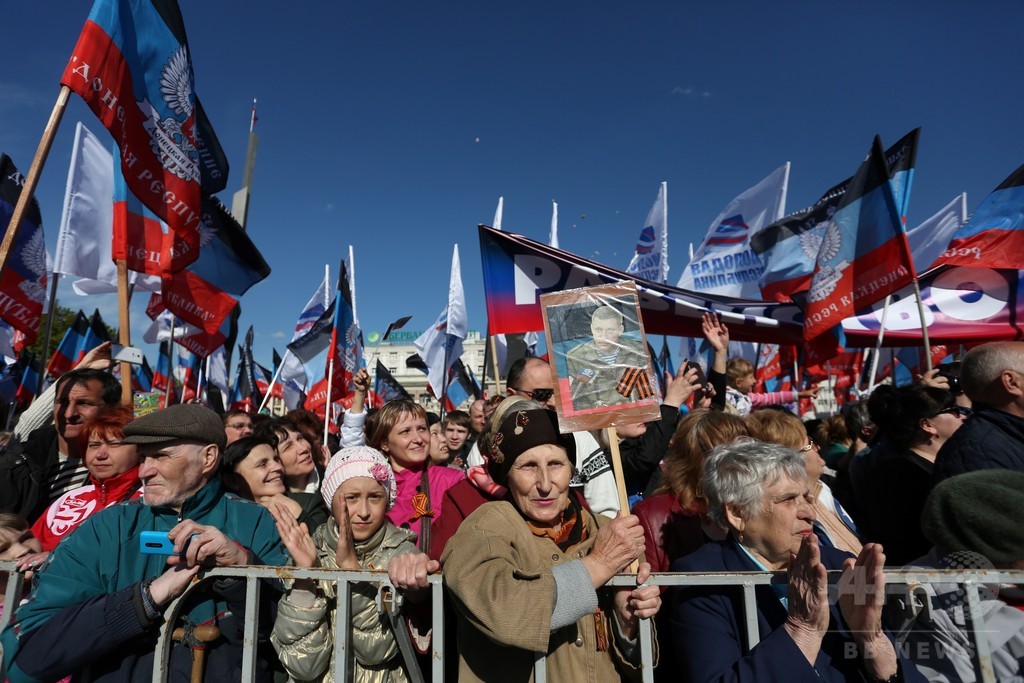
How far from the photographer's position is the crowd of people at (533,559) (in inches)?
70.3

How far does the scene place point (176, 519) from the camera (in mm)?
2281

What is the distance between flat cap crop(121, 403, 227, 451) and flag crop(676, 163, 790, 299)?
9819mm

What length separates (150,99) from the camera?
15.6ft

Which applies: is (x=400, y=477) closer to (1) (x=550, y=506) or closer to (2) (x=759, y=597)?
(1) (x=550, y=506)

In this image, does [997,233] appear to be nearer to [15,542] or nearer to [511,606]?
[511,606]

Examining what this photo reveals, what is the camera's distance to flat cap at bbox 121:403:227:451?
90.5 inches

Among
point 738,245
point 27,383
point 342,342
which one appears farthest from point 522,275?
point 27,383

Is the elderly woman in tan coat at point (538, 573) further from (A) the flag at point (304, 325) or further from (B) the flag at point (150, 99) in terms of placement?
(A) the flag at point (304, 325)

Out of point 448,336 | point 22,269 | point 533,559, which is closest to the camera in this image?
point 533,559

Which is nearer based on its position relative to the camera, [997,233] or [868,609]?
[868,609]

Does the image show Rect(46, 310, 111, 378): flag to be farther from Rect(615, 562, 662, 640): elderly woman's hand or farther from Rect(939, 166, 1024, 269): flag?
Rect(939, 166, 1024, 269): flag

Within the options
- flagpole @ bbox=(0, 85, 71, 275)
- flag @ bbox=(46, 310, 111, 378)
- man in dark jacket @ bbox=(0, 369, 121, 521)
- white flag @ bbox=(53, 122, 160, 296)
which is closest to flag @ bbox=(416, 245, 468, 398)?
white flag @ bbox=(53, 122, 160, 296)

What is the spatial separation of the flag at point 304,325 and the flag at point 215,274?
5.42 meters

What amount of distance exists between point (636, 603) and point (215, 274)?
246 inches
